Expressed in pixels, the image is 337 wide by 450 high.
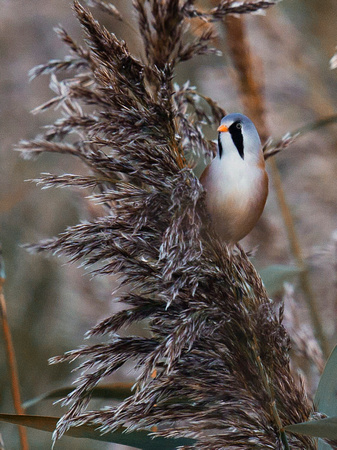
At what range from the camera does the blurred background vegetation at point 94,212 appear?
2.27m

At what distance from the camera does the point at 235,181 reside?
1.25 metres

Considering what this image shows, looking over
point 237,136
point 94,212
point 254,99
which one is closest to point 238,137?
point 237,136

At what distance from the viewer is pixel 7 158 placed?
361 centimetres

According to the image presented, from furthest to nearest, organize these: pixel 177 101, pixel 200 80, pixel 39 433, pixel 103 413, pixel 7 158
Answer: pixel 7 158 → pixel 200 80 → pixel 39 433 → pixel 177 101 → pixel 103 413

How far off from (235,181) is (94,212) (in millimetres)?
614

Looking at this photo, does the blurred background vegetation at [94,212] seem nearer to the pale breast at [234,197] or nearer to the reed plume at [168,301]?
the pale breast at [234,197]

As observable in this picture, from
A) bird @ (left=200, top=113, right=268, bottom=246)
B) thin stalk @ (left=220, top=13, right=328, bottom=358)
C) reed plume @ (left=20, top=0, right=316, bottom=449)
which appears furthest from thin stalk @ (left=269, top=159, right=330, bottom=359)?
reed plume @ (left=20, top=0, right=316, bottom=449)

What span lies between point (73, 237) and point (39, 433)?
4.88 ft

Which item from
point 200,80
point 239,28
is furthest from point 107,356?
point 200,80

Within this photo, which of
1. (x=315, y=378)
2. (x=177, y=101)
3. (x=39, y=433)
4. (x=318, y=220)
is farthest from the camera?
(x=318, y=220)

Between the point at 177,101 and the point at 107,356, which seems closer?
the point at 107,356

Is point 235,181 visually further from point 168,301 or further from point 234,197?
point 168,301

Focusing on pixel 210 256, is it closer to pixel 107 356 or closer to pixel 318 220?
pixel 107 356

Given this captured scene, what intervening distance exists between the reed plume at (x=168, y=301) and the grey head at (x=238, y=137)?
21 centimetres
